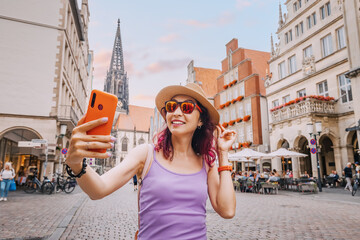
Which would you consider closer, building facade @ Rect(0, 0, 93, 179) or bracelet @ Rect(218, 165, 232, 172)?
bracelet @ Rect(218, 165, 232, 172)

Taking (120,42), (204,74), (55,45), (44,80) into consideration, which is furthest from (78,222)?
(120,42)

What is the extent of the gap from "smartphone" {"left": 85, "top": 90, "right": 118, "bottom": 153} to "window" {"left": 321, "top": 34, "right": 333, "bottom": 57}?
76.2ft

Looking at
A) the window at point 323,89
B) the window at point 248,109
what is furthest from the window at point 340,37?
the window at point 248,109

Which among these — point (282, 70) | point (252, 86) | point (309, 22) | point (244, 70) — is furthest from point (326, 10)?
point (244, 70)

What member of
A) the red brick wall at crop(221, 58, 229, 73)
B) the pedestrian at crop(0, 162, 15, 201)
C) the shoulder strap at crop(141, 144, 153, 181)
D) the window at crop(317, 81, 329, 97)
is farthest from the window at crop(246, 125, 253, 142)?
the shoulder strap at crop(141, 144, 153, 181)

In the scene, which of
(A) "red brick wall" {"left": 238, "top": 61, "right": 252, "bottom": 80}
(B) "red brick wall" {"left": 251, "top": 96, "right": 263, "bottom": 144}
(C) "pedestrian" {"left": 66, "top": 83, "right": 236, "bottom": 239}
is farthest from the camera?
(A) "red brick wall" {"left": 238, "top": 61, "right": 252, "bottom": 80}

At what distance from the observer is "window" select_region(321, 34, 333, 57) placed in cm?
2067

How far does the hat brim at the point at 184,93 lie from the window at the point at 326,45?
22.2 metres

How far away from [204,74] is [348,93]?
29.0 metres

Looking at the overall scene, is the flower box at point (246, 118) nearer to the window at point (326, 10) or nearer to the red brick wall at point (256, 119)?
the red brick wall at point (256, 119)

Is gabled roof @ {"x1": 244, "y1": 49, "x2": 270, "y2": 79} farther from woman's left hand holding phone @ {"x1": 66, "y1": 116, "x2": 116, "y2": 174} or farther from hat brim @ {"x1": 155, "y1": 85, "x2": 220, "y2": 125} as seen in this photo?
woman's left hand holding phone @ {"x1": 66, "y1": 116, "x2": 116, "y2": 174}

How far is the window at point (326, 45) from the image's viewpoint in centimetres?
2067

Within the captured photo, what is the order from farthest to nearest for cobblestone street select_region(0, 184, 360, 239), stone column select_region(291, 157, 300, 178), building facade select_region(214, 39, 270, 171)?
building facade select_region(214, 39, 270, 171)
stone column select_region(291, 157, 300, 178)
cobblestone street select_region(0, 184, 360, 239)

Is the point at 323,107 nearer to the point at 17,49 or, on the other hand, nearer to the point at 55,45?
the point at 55,45
